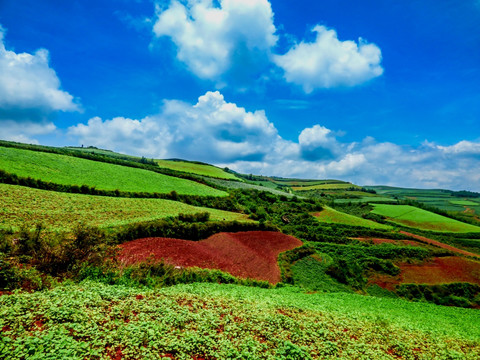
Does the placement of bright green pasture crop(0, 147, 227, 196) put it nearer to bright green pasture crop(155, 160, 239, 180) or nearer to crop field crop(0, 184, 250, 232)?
crop field crop(0, 184, 250, 232)

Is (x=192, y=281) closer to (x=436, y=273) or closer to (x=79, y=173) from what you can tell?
(x=79, y=173)

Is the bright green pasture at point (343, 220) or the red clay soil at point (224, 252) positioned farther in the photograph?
the bright green pasture at point (343, 220)

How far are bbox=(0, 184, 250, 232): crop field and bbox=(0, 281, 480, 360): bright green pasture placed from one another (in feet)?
50.6

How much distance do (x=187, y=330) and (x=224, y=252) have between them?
954 inches

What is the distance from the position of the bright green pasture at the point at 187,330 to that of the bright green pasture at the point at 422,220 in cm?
8324

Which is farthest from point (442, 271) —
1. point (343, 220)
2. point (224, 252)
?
point (224, 252)

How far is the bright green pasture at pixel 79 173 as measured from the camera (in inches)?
1544

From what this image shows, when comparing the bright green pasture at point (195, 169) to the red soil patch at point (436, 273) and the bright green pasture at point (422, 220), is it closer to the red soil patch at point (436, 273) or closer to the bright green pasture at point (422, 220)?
the bright green pasture at point (422, 220)

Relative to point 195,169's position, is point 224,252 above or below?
below

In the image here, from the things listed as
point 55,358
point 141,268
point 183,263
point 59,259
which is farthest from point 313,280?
point 55,358

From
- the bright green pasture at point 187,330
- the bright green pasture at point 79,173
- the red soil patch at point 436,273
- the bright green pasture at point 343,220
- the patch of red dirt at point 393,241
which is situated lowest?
the red soil patch at point 436,273

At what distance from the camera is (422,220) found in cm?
8319

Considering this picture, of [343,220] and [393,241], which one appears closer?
[393,241]

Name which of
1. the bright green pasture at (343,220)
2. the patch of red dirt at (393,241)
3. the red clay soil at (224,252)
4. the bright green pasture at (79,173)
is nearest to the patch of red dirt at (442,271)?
the patch of red dirt at (393,241)
